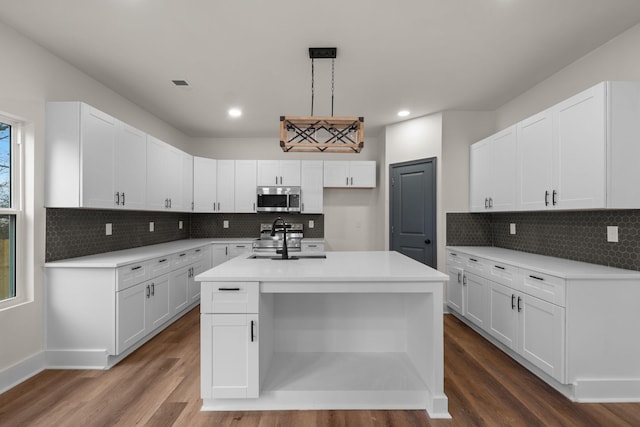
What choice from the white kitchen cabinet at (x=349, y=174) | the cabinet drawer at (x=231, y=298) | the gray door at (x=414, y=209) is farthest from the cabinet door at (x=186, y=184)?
the gray door at (x=414, y=209)

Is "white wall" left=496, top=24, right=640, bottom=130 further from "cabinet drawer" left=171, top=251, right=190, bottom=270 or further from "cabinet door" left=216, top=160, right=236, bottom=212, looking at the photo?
"cabinet drawer" left=171, top=251, right=190, bottom=270

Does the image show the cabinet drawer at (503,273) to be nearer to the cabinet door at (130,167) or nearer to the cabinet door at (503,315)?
the cabinet door at (503,315)

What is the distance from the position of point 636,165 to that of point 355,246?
3825mm

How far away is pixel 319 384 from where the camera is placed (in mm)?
2150

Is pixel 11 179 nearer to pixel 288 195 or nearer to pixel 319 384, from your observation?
pixel 319 384

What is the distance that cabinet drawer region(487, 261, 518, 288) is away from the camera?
8.96 feet

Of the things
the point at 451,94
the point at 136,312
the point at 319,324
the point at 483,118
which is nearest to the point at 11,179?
the point at 136,312

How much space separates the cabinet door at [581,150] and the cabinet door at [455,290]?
4.91 ft

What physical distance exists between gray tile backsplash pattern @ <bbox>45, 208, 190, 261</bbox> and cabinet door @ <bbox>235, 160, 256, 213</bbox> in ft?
3.89

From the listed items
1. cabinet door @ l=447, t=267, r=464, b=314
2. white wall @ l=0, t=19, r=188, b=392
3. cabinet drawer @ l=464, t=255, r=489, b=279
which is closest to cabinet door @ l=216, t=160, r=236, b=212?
white wall @ l=0, t=19, r=188, b=392

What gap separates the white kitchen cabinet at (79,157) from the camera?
8.54 feet

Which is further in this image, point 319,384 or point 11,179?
point 11,179

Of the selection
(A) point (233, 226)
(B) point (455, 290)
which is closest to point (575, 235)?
(B) point (455, 290)

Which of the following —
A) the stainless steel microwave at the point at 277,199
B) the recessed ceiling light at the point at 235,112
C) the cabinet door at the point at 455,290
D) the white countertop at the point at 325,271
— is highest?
the recessed ceiling light at the point at 235,112
